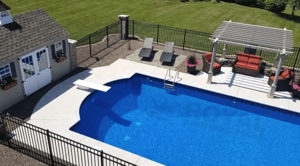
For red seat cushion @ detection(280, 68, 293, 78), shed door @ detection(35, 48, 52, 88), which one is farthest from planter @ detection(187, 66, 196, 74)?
shed door @ detection(35, 48, 52, 88)

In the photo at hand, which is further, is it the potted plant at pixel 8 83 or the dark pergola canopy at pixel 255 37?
the dark pergola canopy at pixel 255 37

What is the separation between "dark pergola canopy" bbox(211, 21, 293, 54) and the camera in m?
16.8

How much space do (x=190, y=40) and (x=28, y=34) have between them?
14.4 m

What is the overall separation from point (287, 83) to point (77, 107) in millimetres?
13122

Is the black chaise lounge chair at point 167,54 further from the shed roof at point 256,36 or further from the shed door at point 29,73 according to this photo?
the shed door at point 29,73

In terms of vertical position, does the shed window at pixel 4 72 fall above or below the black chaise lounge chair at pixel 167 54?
above

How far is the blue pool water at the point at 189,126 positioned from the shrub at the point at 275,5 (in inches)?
936

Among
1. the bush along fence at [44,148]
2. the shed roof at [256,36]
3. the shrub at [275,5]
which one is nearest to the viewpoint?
the bush along fence at [44,148]

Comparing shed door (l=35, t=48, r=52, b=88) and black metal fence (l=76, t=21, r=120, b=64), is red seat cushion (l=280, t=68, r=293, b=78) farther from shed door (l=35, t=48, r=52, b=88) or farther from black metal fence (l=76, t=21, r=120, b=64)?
shed door (l=35, t=48, r=52, b=88)

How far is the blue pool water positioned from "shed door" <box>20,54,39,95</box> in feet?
10.5

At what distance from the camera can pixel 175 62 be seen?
2136 cm

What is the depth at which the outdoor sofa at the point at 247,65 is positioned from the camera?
19.4 metres

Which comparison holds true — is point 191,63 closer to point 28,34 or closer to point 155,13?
point 28,34

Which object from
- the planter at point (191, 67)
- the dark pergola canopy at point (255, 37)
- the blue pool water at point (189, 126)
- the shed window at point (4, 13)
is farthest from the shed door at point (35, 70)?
the dark pergola canopy at point (255, 37)
